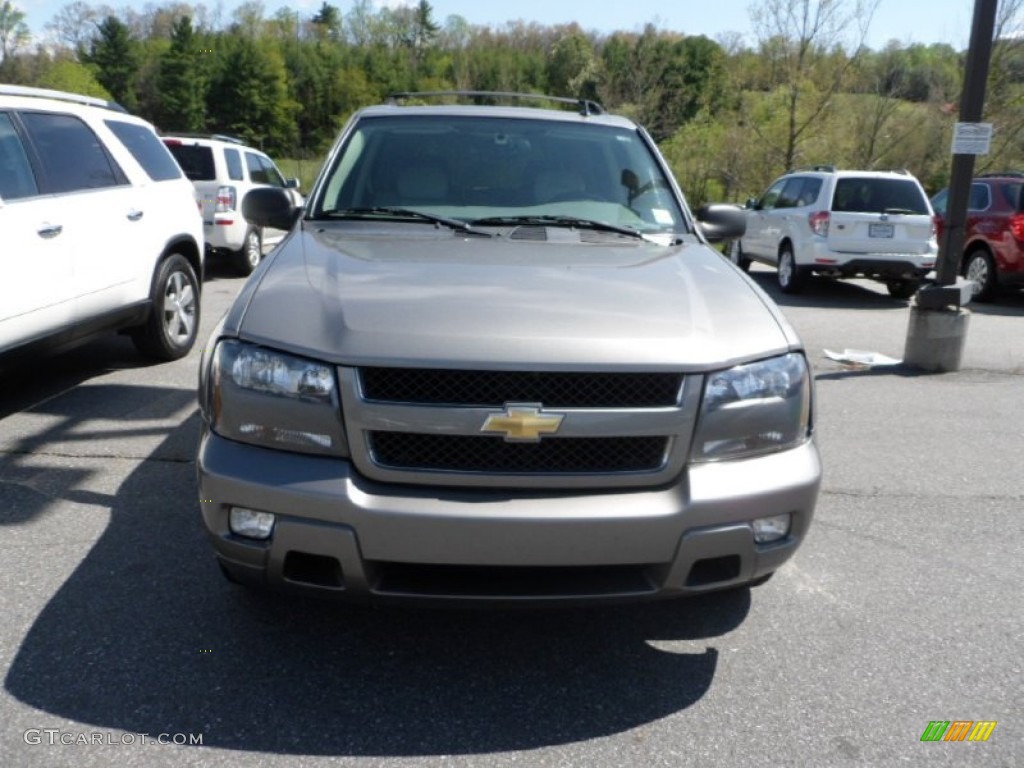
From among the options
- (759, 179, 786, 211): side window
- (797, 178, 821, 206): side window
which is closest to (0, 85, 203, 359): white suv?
(797, 178, 821, 206): side window

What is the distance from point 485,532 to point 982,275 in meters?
12.1

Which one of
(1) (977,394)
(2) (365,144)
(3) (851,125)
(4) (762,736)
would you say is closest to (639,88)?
(3) (851,125)

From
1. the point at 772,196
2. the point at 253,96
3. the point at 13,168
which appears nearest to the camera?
the point at 13,168

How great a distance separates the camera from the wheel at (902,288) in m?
12.7

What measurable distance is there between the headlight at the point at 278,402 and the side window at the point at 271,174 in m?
13.0

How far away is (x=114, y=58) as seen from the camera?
3292 inches

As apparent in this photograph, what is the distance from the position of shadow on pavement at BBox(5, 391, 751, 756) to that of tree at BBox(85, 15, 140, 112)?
89799 millimetres

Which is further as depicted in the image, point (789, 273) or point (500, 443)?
point (789, 273)

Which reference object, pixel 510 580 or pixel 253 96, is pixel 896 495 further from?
pixel 253 96

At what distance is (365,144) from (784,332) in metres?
2.24

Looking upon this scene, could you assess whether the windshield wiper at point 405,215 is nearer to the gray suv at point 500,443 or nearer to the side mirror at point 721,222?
the gray suv at point 500,443

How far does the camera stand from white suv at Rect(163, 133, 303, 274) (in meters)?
12.4

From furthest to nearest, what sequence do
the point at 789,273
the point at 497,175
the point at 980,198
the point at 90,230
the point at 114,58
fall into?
the point at 114,58 < the point at 980,198 < the point at 789,273 < the point at 90,230 < the point at 497,175

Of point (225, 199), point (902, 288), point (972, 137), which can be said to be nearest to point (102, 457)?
point (972, 137)
